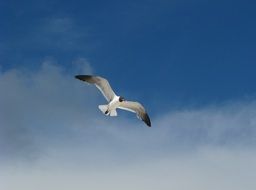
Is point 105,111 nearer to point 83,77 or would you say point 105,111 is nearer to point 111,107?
point 111,107

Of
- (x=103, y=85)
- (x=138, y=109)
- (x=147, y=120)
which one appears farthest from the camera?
(x=138, y=109)

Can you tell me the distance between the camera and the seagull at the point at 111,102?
49.0 meters

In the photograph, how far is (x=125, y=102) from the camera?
173ft

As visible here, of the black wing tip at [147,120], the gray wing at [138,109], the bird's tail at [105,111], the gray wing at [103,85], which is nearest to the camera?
the bird's tail at [105,111]

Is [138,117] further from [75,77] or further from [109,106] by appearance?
[75,77]

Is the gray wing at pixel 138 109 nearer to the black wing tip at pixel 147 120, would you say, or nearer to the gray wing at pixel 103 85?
the black wing tip at pixel 147 120

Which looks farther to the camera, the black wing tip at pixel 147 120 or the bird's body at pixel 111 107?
the black wing tip at pixel 147 120

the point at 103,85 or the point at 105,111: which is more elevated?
the point at 103,85

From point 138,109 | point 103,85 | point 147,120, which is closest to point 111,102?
point 103,85

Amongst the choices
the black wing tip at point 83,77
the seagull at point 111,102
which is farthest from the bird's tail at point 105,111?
the black wing tip at point 83,77

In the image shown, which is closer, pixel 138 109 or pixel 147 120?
pixel 147 120

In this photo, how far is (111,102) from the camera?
50.6m

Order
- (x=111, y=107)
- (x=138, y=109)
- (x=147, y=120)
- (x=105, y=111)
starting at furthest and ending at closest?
(x=138, y=109) → (x=147, y=120) → (x=111, y=107) → (x=105, y=111)

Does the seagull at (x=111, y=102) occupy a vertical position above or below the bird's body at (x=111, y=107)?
above
